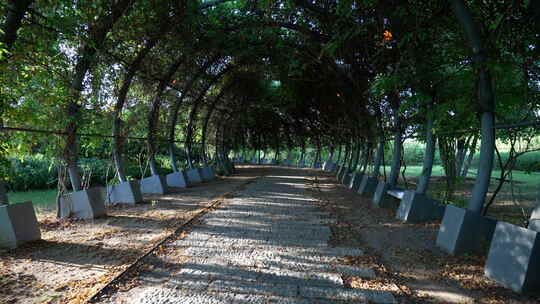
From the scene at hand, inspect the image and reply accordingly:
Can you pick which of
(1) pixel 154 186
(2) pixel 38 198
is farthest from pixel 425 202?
(2) pixel 38 198

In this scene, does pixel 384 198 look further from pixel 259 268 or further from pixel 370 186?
pixel 259 268

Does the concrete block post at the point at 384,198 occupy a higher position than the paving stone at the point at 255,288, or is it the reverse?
the concrete block post at the point at 384,198

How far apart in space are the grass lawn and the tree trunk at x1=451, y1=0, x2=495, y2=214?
338 inches

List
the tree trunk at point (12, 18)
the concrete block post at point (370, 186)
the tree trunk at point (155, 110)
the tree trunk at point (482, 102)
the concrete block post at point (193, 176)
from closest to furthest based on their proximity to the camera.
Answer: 1. the tree trunk at point (12, 18)
2. the tree trunk at point (482, 102)
3. the tree trunk at point (155, 110)
4. the concrete block post at point (370, 186)
5. the concrete block post at point (193, 176)

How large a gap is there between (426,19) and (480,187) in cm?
233

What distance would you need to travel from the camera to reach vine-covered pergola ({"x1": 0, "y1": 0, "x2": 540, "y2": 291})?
380 centimetres

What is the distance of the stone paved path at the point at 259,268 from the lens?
2.72m

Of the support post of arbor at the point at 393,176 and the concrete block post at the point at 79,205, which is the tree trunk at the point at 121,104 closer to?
the concrete block post at the point at 79,205

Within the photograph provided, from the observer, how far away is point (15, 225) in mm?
3904

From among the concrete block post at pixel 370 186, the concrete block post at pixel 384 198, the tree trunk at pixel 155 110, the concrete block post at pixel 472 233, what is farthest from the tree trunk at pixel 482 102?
the tree trunk at pixel 155 110

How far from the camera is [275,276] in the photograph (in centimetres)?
318

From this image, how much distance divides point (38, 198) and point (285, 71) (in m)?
8.89

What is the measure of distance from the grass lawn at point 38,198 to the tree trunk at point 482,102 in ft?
28.1

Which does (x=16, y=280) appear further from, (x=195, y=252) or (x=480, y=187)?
(x=480, y=187)
